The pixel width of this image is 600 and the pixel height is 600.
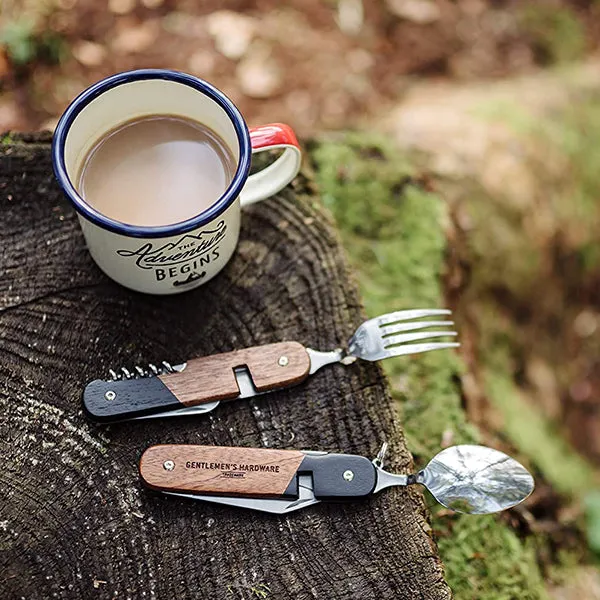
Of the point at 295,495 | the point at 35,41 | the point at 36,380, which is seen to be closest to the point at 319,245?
the point at 295,495

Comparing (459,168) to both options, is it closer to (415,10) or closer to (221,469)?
(415,10)

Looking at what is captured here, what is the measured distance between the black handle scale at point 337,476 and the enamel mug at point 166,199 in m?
0.44

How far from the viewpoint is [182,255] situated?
1398mm

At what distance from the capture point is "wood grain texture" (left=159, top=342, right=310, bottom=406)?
1.45 meters

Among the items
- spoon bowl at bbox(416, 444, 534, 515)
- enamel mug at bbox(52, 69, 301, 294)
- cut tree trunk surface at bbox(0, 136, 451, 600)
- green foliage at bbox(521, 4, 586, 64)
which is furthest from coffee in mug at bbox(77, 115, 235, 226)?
green foliage at bbox(521, 4, 586, 64)

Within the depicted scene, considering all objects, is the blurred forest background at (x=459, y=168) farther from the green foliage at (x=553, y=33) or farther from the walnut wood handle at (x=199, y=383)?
the walnut wood handle at (x=199, y=383)

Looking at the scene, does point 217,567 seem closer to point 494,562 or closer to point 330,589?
point 330,589

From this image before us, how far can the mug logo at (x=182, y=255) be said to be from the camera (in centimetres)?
136

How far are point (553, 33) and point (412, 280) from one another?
1.68m

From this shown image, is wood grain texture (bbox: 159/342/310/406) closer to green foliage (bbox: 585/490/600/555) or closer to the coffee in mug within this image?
the coffee in mug

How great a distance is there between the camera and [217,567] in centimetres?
136

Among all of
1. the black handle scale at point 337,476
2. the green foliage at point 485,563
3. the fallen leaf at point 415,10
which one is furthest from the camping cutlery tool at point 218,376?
the fallen leaf at point 415,10

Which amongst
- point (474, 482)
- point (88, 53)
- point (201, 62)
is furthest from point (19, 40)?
point (474, 482)

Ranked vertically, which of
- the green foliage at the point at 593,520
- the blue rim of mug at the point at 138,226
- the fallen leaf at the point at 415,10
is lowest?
the green foliage at the point at 593,520
